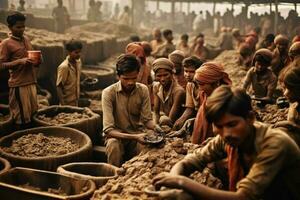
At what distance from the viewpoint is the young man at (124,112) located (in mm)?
4176

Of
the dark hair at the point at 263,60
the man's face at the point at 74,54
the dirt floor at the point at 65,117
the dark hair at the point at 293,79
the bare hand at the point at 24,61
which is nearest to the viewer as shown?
the dark hair at the point at 293,79

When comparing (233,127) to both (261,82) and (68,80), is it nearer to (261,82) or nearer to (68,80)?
(261,82)

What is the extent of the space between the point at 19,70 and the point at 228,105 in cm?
396

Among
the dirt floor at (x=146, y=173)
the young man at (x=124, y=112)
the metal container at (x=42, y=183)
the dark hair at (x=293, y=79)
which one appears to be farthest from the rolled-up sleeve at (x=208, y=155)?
the young man at (x=124, y=112)

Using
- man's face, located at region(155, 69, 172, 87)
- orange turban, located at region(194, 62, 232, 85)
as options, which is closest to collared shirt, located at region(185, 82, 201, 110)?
man's face, located at region(155, 69, 172, 87)

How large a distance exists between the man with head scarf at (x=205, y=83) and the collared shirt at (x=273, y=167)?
1.36 meters

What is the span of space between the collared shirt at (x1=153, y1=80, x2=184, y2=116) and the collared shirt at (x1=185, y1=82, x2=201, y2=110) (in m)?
0.21

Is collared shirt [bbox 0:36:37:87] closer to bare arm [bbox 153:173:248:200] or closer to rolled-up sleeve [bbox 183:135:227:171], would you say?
rolled-up sleeve [bbox 183:135:227:171]

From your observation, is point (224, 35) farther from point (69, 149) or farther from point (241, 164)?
point (241, 164)

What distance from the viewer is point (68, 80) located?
248 inches

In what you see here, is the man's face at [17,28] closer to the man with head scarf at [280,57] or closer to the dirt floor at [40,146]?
the dirt floor at [40,146]

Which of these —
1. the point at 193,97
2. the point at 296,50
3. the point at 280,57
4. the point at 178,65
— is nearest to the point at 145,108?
the point at 193,97

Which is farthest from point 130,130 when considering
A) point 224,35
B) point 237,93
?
point 224,35

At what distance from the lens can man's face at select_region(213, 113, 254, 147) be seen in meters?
2.40
